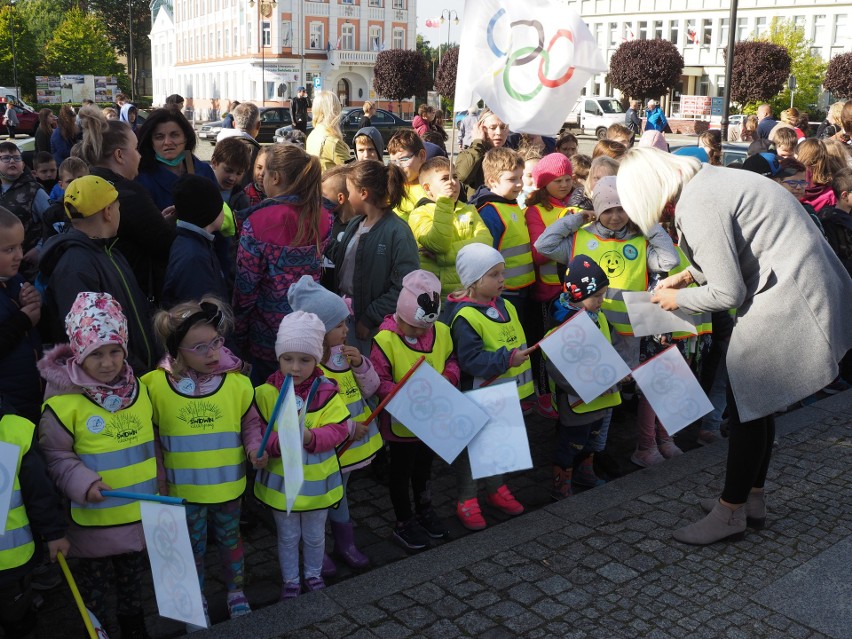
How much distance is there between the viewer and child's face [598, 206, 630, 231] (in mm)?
5152

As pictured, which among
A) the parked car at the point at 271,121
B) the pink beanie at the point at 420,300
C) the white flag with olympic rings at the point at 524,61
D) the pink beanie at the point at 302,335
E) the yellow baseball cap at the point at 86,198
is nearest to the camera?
the pink beanie at the point at 302,335

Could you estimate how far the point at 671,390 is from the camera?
4.76m

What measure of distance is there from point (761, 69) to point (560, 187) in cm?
4780

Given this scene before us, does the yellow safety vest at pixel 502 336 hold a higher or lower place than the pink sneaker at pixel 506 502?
higher

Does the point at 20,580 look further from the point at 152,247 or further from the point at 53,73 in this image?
the point at 53,73

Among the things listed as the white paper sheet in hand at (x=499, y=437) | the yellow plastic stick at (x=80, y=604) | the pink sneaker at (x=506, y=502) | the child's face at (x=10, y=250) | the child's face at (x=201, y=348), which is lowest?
the pink sneaker at (x=506, y=502)

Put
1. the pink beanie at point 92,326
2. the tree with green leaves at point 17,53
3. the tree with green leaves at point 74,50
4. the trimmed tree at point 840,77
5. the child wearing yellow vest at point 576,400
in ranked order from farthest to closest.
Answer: the tree with green leaves at point 74,50 → the tree with green leaves at point 17,53 → the trimmed tree at point 840,77 → the child wearing yellow vest at point 576,400 → the pink beanie at point 92,326

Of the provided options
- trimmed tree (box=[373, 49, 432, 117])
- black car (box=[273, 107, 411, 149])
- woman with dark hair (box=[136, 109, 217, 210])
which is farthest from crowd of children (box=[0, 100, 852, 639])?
trimmed tree (box=[373, 49, 432, 117])

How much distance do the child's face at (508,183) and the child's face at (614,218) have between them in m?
0.83

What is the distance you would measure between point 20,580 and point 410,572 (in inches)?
63.4

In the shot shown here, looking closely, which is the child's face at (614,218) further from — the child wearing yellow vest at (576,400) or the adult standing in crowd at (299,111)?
the adult standing in crowd at (299,111)

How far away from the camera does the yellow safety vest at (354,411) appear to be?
407 centimetres

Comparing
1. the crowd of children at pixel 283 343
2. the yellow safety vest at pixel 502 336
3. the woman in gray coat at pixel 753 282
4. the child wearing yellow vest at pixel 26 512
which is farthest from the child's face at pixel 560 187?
the child wearing yellow vest at pixel 26 512

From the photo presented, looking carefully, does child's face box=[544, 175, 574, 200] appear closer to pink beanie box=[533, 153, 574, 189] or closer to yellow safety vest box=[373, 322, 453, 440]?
pink beanie box=[533, 153, 574, 189]
